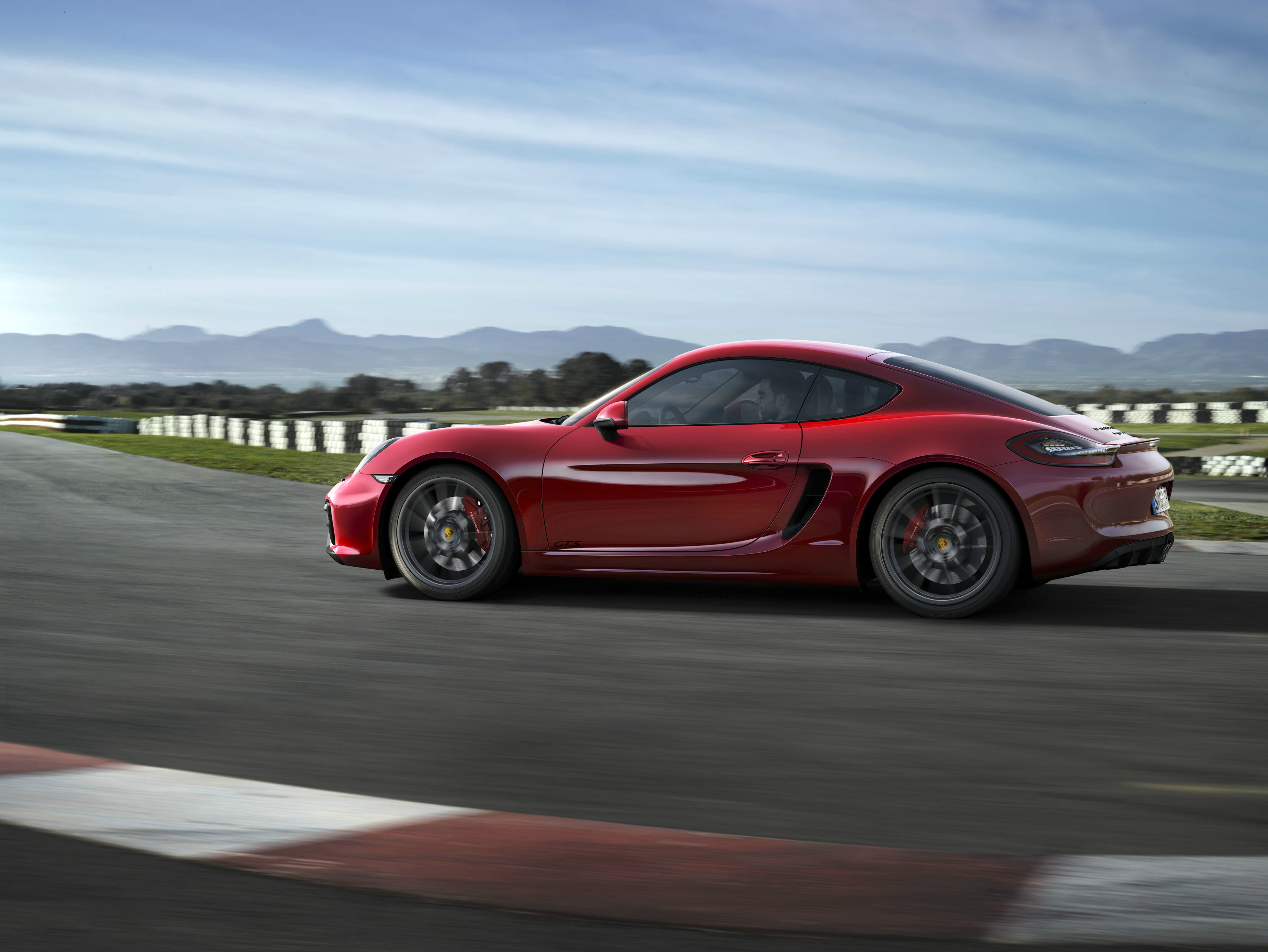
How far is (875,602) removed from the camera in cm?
604

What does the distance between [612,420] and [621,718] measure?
2.33m

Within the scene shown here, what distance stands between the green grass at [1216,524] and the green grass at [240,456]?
29.5ft

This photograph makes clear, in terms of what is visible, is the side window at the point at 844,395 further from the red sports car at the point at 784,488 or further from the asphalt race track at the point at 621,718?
the asphalt race track at the point at 621,718

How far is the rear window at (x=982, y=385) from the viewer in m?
5.74

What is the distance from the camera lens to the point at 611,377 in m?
24.9

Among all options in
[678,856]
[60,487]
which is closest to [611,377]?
[60,487]

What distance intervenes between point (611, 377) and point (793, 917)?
75.0ft

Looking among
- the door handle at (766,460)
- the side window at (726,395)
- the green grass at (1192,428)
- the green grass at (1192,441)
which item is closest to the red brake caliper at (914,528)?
the door handle at (766,460)

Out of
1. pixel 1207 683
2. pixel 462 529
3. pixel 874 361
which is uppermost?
pixel 874 361

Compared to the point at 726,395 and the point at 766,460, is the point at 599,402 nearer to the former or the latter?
the point at 726,395

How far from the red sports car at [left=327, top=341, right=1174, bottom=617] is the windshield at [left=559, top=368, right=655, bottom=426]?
14 millimetres

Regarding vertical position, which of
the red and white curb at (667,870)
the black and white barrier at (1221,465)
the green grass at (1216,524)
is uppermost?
the black and white barrier at (1221,465)

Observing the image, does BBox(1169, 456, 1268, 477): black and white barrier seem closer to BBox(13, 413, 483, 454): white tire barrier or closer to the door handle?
BBox(13, 413, 483, 454): white tire barrier

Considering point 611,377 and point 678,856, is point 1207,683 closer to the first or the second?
point 678,856
